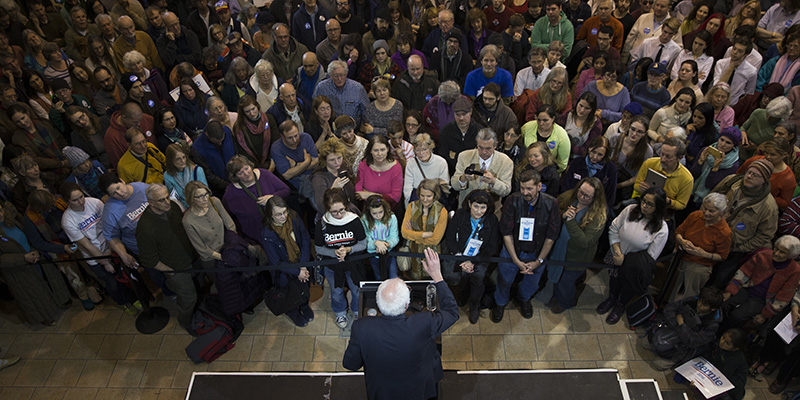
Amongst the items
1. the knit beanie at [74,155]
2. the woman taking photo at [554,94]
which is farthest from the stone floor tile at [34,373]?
the woman taking photo at [554,94]

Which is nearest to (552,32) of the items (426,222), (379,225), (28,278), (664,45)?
(664,45)

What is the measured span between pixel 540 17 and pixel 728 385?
5.37 m

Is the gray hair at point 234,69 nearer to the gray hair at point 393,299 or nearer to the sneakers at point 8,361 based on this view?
the sneakers at point 8,361

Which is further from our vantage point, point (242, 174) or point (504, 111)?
point (504, 111)

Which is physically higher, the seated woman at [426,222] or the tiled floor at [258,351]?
the seated woman at [426,222]

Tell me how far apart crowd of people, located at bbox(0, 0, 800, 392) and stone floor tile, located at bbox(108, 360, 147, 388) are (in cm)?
55

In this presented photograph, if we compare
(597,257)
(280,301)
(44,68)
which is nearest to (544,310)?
(597,257)

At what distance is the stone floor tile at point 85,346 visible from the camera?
484 cm

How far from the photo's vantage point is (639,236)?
→ 4.23m

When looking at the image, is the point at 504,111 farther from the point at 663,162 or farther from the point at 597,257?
the point at 597,257

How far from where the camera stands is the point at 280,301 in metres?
4.69

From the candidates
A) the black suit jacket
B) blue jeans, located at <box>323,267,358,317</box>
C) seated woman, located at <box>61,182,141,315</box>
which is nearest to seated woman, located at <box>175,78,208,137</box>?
seated woman, located at <box>61,182,141,315</box>

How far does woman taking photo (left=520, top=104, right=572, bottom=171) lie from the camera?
479 centimetres

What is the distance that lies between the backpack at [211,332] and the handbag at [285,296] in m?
0.50
